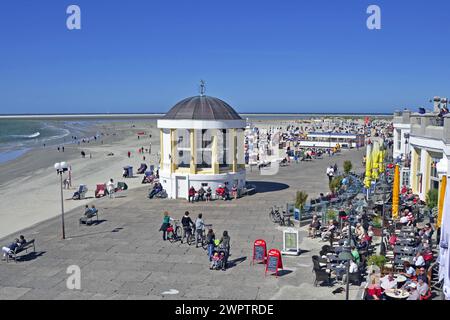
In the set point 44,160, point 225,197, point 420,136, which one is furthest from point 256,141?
point 420,136

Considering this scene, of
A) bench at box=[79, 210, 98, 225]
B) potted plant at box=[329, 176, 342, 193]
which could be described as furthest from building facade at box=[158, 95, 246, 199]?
bench at box=[79, 210, 98, 225]

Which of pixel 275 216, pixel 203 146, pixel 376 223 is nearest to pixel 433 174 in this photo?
pixel 376 223

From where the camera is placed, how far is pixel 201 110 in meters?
23.6

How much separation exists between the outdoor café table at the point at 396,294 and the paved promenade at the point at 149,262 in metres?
0.84

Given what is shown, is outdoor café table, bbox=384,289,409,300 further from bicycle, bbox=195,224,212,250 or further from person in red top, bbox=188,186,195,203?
person in red top, bbox=188,186,195,203

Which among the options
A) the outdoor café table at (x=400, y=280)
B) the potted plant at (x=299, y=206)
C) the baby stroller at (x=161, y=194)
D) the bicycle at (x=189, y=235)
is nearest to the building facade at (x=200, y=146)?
the baby stroller at (x=161, y=194)

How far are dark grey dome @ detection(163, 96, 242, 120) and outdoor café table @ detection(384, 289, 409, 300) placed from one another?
14.9 meters

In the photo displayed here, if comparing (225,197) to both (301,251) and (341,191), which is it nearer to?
(341,191)

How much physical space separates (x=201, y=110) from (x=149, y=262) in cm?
1177

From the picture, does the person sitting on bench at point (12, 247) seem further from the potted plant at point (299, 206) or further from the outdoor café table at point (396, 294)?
the outdoor café table at point (396, 294)

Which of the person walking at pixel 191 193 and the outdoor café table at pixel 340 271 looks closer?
the outdoor café table at pixel 340 271

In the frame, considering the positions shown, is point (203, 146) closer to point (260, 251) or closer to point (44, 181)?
point (260, 251)

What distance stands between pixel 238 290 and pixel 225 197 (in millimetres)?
12032

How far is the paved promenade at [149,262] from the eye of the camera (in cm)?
1101
